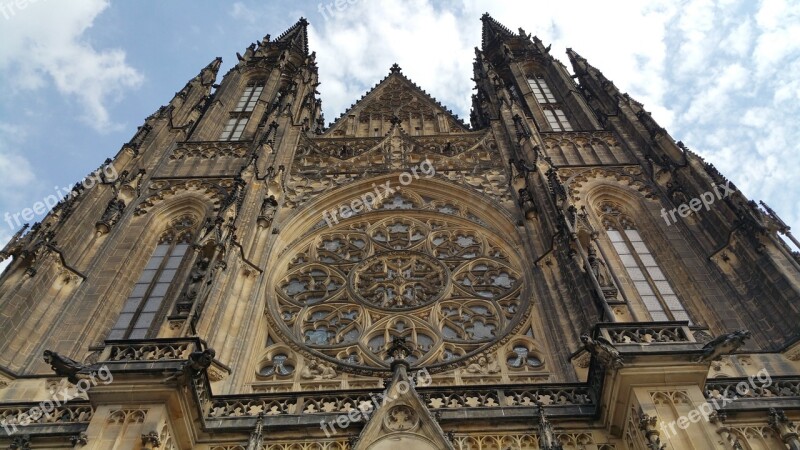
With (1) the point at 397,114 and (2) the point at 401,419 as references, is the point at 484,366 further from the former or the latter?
(1) the point at 397,114

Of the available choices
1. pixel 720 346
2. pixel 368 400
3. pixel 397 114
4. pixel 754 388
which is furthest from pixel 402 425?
pixel 397 114

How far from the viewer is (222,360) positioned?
1128cm

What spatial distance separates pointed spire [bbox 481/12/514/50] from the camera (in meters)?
29.0

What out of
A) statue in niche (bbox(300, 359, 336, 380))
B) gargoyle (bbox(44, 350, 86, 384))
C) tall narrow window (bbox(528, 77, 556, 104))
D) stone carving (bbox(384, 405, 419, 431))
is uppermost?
tall narrow window (bbox(528, 77, 556, 104))

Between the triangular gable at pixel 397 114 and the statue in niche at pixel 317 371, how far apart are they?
1018 cm

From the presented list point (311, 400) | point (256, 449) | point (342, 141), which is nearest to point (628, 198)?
point (342, 141)

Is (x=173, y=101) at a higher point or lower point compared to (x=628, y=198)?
higher

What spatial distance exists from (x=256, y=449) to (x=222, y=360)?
8.80 feet

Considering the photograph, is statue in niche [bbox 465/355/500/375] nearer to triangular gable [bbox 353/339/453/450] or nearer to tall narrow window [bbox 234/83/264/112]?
triangular gable [bbox 353/339/453/450]

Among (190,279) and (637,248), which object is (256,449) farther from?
(637,248)

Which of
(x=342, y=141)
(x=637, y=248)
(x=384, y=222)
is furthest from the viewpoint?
(x=342, y=141)

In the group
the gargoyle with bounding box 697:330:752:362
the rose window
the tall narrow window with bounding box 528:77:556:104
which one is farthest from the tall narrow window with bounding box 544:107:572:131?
the gargoyle with bounding box 697:330:752:362

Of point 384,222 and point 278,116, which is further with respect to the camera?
point 278,116

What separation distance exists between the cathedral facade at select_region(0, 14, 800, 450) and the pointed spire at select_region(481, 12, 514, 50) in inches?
329
